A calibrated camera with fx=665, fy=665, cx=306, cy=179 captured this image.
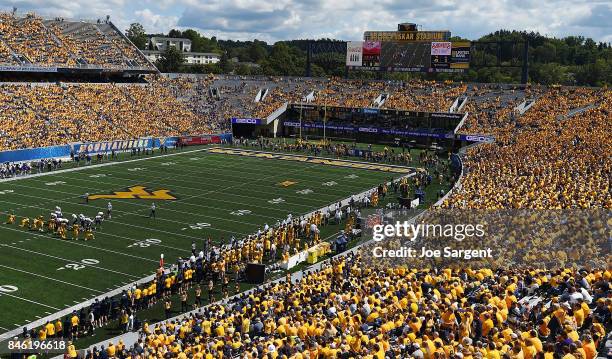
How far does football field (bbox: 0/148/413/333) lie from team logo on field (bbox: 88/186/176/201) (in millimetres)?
50

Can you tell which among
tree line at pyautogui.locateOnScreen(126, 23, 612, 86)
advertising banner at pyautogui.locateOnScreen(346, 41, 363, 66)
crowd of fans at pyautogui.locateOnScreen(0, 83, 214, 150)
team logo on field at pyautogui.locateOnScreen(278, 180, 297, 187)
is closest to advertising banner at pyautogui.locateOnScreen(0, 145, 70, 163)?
crowd of fans at pyautogui.locateOnScreen(0, 83, 214, 150)

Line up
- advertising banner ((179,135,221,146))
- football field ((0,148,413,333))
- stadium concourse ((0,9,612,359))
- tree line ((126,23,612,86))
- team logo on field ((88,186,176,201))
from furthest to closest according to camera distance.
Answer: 1. tree line ((126,23,612,86))
2. advertising banner ((179,135,221,146))
3. team logo on field ((88,186,176,201))
4. football field ((0,148,413,333))
5. stadium concourse ((0,9,612,359))

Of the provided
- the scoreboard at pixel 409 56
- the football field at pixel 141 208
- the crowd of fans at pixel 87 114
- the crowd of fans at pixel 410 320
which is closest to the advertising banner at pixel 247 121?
the crowd of fans at pixel 87 114

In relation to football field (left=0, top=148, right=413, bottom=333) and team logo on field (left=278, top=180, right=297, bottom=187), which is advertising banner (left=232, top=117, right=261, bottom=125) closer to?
football field (left=0, top=148, right=413, bottom=333)

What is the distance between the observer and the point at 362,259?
19.5m

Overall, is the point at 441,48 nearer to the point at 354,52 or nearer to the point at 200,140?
the point at 354,52

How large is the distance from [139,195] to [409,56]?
36121 millimetres

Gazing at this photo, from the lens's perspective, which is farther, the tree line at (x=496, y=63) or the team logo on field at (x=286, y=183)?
the tree line at (x=496, y=63)

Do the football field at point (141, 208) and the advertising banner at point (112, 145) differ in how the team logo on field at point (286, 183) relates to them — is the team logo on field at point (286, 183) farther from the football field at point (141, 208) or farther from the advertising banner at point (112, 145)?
the advertising banner at point (112, 145)

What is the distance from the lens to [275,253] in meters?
24.4

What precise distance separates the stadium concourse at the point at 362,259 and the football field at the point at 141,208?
103cm

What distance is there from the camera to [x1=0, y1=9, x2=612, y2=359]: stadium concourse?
11430 millimetres

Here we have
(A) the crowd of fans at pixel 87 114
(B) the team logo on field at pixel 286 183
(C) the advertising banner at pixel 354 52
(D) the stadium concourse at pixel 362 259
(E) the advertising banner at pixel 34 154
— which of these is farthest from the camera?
(C) the advertising banner at pixel 354 52

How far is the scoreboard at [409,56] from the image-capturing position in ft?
198
